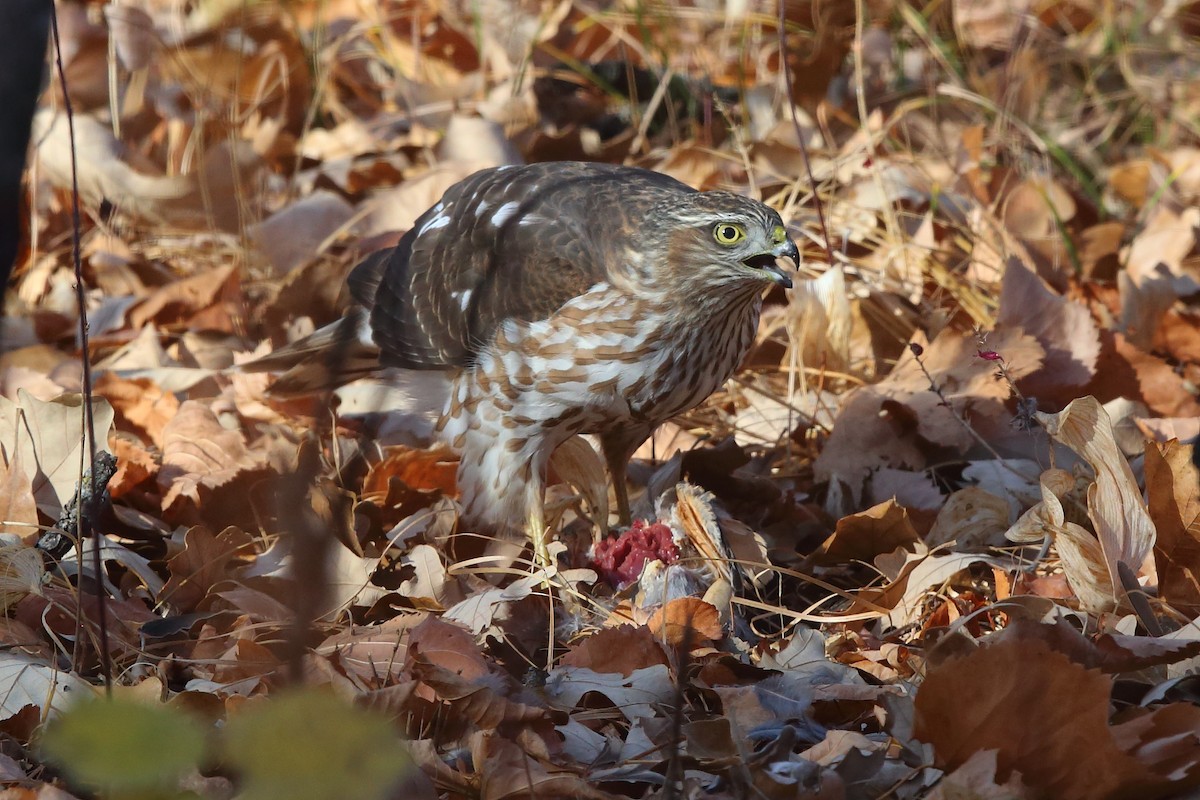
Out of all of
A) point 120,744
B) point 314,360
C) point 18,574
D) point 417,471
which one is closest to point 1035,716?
point 120,744

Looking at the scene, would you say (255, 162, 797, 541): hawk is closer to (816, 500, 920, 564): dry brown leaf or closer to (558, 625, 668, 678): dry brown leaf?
(816, 500, 920, 564): dry brown leaf

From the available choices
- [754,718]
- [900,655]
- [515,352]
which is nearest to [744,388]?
[515,352]

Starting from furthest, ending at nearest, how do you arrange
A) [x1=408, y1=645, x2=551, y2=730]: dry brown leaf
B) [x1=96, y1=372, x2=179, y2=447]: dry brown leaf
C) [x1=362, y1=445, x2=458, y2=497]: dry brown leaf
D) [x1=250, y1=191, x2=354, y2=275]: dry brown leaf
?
1. [x1=250, y1=191, x2=354, y2=275]: dry brown leaf
2. [x1=96, y1=372, x2=179, y2=447]: dry brown leaf
3. [x1=362, y1=445, x2=458, y2=497]: dry brown leaf
4. [x1=408, y1=645, x2=551, y2=730]: dry brown leaf

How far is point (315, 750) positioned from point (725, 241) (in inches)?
94.3

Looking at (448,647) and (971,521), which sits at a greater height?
(448,647)

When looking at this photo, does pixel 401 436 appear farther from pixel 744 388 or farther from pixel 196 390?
pixel 744 388

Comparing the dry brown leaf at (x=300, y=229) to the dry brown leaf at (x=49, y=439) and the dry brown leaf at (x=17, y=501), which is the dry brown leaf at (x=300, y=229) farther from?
the dry brown leaf at (x=17, y=501)

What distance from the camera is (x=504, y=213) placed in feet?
12.5

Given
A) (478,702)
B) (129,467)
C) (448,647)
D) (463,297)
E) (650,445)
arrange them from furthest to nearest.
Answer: (650,445)
(463,297)
(129,467)
(448,647)
(478,702)

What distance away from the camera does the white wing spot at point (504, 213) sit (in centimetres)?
379

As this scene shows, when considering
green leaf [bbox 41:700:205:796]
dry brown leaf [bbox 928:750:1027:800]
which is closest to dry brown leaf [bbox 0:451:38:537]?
green leaf [bbox 41:700:205:796]

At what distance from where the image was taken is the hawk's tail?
13.6 feet

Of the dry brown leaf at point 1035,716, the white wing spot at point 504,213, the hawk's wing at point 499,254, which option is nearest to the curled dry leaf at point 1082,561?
the dry brown leaf at point 1035,716

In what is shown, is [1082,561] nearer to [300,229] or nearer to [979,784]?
[979,784]
